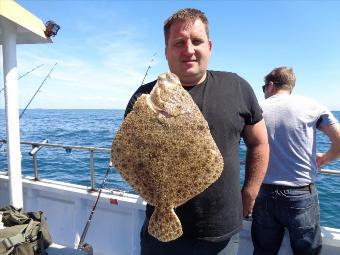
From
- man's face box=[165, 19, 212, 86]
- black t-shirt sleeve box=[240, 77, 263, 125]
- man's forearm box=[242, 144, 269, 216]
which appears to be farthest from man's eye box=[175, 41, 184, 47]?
man's forearm box=[242, 144, 269, 216]

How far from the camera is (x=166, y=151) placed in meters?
1.75

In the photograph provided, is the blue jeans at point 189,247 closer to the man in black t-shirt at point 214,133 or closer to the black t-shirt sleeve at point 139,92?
the man in black t-shirt at point 214,133

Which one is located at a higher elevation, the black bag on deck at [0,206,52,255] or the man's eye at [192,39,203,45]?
the man's eye at [192,39,203,45]

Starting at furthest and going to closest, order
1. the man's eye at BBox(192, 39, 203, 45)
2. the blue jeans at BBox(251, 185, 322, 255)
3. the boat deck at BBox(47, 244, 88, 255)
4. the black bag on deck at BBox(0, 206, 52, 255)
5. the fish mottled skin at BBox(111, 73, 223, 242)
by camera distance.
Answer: the boat deck at BBox(47, 244, 88, 255) → the blue jeans at BBox(251, 185, 322, 255) → the black bag on deck at BBox(0, 206, 52, 255) → the man's eye at BBox(192, 39, 203, 45) → the fish mottled skin at BBox(111, 73, 223, 242)

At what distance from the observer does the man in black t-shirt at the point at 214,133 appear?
1.88 m

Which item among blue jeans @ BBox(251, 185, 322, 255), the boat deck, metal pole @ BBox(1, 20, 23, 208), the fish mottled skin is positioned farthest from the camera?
metal pole @ BBox(1, 20, 23, 208)

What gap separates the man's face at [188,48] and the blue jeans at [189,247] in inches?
41.1

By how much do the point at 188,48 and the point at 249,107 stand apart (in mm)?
589

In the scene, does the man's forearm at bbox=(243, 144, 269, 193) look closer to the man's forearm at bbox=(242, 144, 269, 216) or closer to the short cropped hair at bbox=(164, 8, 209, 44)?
the man's forearm at bbox=(242, 144, 269, 216)

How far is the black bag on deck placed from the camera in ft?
9.13

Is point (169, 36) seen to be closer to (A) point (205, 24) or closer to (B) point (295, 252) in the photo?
(A) point (205, 24)

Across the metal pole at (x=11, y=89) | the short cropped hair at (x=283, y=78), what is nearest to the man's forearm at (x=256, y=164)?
the short cropped hair at (x=283, y=78)

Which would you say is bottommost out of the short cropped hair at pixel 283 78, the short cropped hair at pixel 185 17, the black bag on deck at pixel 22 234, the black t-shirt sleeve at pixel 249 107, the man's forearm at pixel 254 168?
the black bag on deck at pixel 22 234

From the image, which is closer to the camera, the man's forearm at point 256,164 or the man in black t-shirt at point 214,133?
the man in black t-shirt at point 214,133
